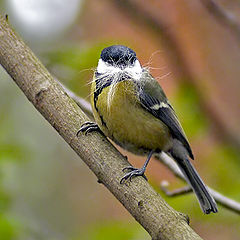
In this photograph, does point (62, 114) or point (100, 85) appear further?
point (100, 85)

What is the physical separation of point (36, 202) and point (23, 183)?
74 centimetres

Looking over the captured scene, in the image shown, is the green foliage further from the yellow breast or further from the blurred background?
the yellow breast

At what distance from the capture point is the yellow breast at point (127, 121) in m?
2.47

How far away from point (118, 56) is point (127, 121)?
284mm

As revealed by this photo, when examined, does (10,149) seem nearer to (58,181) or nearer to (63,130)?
(63,130)

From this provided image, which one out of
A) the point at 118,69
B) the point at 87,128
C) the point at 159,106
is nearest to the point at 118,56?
the point at 118,69

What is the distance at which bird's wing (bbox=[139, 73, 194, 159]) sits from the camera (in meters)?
2.60

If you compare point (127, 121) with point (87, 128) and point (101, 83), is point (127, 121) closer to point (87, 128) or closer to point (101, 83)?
point (101, 83)

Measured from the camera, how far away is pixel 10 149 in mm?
2936

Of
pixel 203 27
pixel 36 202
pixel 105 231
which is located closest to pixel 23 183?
pixel 36 202

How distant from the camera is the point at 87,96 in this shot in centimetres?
275

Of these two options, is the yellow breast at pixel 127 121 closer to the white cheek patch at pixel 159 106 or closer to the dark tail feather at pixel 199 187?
the white cheek patch at pixel 159 106

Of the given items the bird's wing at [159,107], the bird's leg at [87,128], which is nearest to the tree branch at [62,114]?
the bird's leg at [87,128]

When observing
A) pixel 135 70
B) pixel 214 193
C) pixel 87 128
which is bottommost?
pixel 214 193
